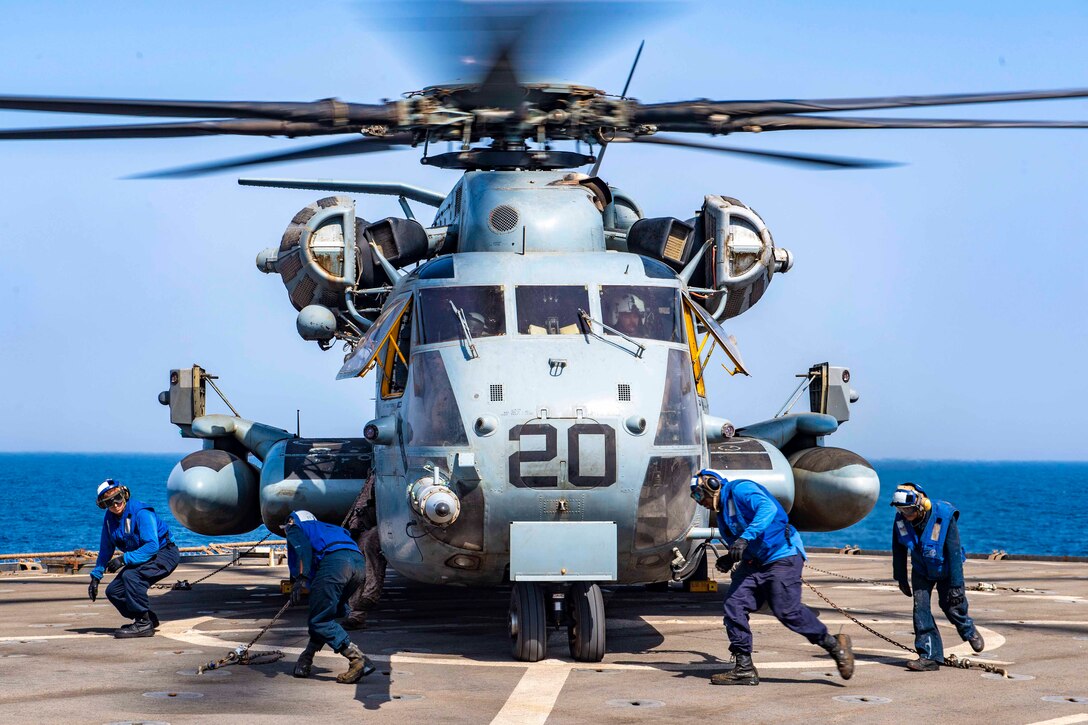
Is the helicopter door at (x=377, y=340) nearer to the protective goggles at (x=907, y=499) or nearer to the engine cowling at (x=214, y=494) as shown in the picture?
the engine cowling at (x=214, y=494)

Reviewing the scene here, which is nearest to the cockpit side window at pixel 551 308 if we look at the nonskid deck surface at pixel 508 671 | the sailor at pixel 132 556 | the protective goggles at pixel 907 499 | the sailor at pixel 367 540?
the sailor at pixel 367 540

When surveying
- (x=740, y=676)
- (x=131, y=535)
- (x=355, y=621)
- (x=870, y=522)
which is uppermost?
(x=131, y=535)

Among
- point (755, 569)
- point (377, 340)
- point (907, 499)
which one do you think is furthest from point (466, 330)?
→ point (907, 499)

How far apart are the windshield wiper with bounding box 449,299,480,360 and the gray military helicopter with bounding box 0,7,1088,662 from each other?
2cm

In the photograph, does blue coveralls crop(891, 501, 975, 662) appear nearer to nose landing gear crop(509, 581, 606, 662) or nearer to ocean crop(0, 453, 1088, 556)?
nose landing gear crop(509, 581, 606, 662)

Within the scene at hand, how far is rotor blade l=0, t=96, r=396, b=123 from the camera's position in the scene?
378 inches

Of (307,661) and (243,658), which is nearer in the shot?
(307,661)

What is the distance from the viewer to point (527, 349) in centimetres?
1153

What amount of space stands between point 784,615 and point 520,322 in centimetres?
339

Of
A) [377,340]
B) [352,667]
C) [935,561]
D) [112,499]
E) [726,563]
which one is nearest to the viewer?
[352,667]

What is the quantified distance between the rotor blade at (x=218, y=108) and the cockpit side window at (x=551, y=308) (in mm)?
2029

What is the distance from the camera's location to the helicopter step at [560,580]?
10.9 meters

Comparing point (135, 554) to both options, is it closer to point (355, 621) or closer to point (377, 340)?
point (355, 621)

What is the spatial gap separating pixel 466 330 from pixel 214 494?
15.1 ft
